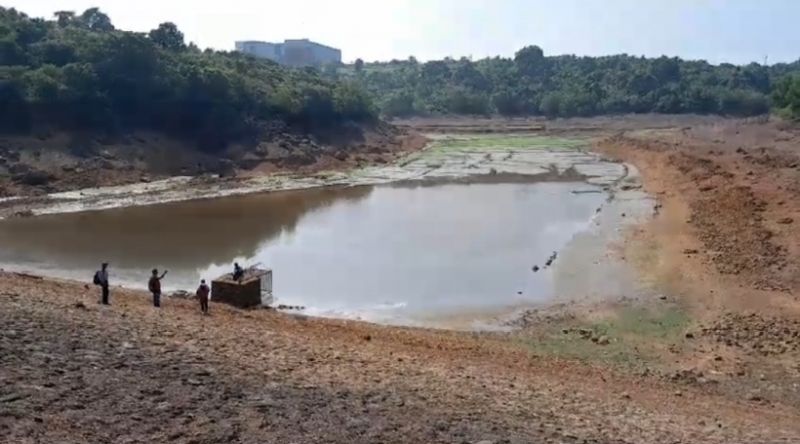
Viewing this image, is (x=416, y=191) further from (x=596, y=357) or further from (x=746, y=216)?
(x=596, y=357)

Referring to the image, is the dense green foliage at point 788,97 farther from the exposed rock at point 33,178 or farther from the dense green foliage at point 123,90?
the exposed rock at point 33,178

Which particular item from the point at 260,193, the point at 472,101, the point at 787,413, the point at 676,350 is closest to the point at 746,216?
the point at 676,350

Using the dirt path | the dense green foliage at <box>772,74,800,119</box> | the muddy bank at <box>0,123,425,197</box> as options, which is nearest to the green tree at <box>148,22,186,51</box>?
the muddy bank at <box>0,123,425,197</box>

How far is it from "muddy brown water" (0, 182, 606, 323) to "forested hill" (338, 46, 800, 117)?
8734cm

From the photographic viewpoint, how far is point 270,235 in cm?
3903

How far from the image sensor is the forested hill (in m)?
137

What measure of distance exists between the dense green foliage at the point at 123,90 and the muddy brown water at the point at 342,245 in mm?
16202

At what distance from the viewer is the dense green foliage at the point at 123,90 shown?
58.5 m

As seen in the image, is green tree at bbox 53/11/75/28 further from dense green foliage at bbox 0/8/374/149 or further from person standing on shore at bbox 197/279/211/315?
person standing on shore at bbox 197/279/211/315

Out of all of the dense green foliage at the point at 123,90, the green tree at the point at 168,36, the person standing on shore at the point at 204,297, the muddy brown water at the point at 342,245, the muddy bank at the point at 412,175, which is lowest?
the muddy brown water at the point at 342,245

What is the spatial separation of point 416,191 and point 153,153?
19.0m

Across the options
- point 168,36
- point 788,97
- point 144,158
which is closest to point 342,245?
point 144,158

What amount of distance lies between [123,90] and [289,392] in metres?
56.7

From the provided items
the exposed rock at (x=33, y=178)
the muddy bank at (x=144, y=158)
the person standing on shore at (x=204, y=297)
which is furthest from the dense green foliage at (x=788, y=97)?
the person standing on shore at (x=204, y=297)
